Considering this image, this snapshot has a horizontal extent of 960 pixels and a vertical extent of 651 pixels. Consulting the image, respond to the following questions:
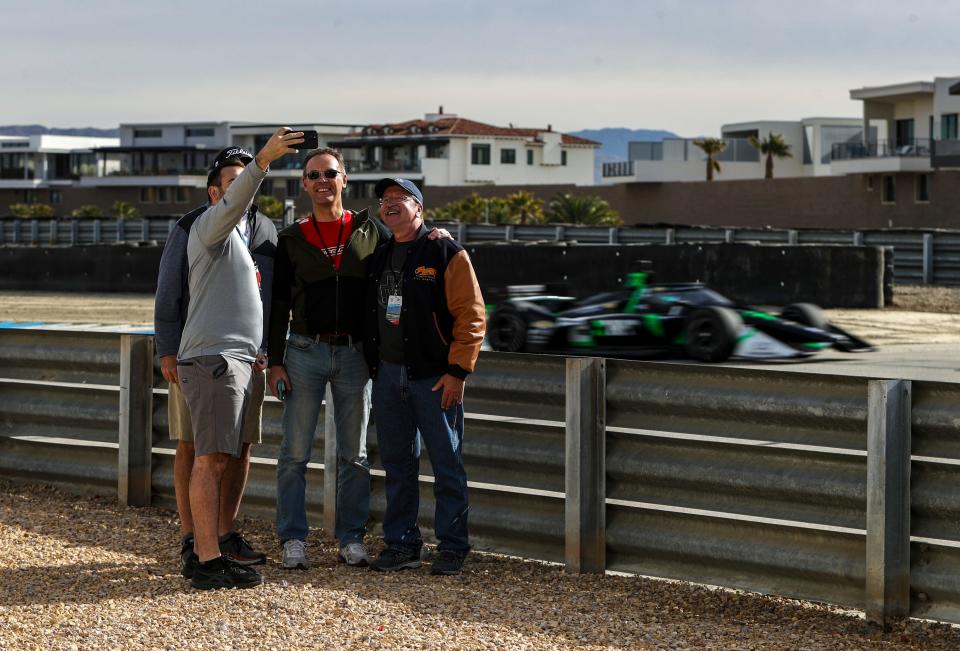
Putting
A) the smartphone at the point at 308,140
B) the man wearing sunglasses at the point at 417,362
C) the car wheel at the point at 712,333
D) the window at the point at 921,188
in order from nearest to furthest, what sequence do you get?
the smartphone at the point at 308,140 → the man wearing sunglasses at the point at 417,362 → the car wheel at the point at 712,333 → the window at the point at 921,188

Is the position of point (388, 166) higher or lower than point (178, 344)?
higher

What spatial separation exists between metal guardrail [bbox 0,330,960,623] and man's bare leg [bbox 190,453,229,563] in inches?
37.7

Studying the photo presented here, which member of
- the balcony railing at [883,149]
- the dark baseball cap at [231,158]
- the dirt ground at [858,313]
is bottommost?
the dirt ground at [858,313]

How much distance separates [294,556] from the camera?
6156 mm

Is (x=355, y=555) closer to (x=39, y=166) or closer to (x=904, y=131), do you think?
(x=904, y=131)

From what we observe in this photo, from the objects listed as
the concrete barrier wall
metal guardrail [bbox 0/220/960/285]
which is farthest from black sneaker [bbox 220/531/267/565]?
metal guardrail [bbox 0/220/960/285]

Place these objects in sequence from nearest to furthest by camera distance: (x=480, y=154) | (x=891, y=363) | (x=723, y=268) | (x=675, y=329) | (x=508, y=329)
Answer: (x=675, y=329), (x=508, y=329), (x=891, y=363), (x=723, y=268), (x=480, y=154)

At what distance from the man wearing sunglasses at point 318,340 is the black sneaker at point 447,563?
35 centimetres

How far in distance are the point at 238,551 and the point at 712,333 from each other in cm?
971

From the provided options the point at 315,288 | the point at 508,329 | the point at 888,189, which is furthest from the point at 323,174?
the point at 888,189

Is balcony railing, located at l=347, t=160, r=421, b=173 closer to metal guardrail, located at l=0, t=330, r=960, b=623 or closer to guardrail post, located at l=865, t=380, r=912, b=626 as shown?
metal guardrail, located at l=0, t=330, r=960, b=623

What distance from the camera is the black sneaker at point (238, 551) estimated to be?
6176 millimetres

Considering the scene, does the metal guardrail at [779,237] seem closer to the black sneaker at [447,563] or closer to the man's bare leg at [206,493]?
the black sneaker at [447,563]

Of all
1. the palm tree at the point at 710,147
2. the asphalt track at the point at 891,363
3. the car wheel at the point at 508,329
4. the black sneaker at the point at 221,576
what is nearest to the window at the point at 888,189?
the palm tree at the point at 710,147
